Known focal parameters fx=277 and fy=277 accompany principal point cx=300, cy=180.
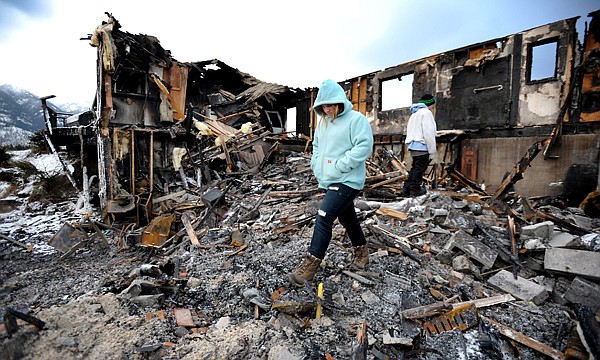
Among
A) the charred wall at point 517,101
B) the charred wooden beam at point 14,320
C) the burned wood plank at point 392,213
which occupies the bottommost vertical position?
the charred wooden beam at point 14,320

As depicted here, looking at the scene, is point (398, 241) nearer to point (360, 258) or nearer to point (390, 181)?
point (360, 258)

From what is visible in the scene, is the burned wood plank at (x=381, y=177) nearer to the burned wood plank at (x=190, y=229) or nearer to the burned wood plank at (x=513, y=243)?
the burned wood plank at (x=513, y=243)

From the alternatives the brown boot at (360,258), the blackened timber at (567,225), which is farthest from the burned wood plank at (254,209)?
the blackened timber at (567,225)

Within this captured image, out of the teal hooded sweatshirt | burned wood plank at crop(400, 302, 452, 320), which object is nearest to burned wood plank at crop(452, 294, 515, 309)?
burned wood plank at crop(400, 302, 452, 320)

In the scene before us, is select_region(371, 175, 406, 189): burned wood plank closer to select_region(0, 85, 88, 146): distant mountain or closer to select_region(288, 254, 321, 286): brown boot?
select_region(288, 254, 321, 286): brown boot

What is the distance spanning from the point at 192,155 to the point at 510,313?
10.5 m

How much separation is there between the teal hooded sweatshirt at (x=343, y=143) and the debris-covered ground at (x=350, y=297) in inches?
47.5

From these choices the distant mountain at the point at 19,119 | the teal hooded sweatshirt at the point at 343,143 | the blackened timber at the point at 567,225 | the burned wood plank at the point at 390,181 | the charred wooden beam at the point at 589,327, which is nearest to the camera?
the charred wooden beam at the point at 589,327

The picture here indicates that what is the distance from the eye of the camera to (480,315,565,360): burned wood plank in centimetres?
218

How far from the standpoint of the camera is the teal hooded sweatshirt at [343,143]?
8.98 feet

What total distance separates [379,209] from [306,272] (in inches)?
110

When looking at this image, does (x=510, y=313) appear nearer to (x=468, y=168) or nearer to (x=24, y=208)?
(x=468, y=168)

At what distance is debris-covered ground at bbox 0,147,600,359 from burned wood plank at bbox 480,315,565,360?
11mm

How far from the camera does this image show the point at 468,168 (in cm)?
974
